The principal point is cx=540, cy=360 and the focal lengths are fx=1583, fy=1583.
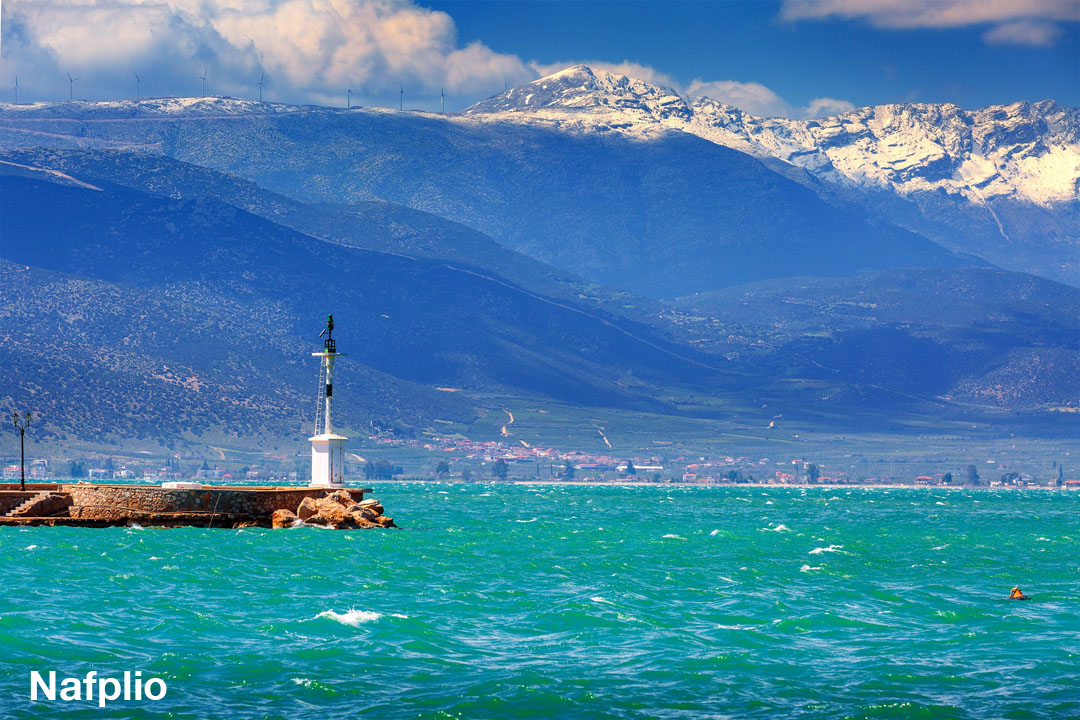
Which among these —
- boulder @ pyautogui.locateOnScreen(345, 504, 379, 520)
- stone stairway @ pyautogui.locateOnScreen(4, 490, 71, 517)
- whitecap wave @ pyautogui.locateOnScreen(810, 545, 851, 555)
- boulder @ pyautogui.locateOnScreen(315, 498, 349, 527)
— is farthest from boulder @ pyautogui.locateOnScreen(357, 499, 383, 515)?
whitecap wave @ pyautogui.locateOnScreen(810, 545, 851, 555)

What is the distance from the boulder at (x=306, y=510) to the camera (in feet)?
275

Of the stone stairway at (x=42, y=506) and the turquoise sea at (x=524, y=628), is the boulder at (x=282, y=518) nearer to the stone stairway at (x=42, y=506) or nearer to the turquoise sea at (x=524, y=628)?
the turquoise sea at (x=524, y=628)

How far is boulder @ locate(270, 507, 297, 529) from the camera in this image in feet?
272

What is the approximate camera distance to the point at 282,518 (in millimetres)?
83062

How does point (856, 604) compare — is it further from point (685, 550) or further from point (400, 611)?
point (685, 550)

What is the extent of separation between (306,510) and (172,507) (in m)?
6.94

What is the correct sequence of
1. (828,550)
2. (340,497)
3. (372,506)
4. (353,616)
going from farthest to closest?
(372,506), (340,497), (828,550), (353,616)

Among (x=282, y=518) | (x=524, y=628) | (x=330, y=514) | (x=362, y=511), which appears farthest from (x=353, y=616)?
(x=362, y=511)

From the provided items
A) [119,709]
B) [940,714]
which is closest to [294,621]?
[119,709]

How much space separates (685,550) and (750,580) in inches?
744

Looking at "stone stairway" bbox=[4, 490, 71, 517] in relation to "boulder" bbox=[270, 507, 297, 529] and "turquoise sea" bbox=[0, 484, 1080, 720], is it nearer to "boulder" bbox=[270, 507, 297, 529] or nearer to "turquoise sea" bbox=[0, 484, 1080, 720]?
"turquoise sea" bbox=[0, 484, 1080, 720]

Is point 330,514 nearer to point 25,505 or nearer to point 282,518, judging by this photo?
point 282,518

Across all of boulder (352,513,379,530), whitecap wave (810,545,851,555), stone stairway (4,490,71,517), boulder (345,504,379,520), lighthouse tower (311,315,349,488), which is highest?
lighthouse tower (311,315,349,488)

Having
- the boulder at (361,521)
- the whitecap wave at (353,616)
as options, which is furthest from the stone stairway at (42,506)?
the whitecap wave at (353,616)
